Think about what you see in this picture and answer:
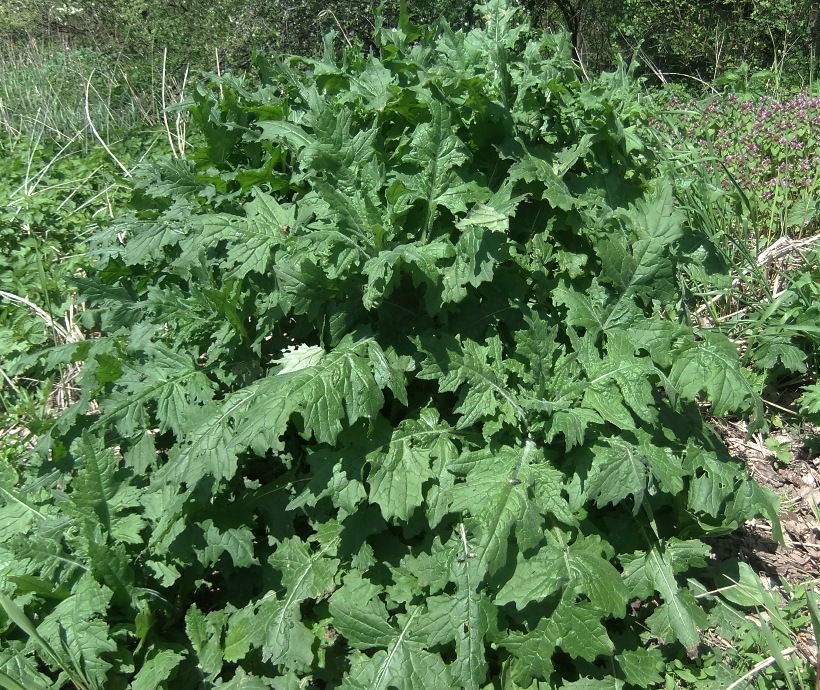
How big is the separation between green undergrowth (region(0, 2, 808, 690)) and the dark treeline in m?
5.28

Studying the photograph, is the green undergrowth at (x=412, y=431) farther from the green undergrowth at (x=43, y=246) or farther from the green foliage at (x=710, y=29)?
the green foliage at (x=710, y=29)

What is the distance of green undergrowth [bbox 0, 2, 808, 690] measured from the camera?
2.14 metres

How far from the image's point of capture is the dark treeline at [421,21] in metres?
7.81

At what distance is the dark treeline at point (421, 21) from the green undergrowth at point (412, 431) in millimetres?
5276

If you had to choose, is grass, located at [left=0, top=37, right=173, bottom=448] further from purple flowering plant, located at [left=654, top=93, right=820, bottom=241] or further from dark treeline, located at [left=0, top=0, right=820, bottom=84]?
purple flowering plant, located at [left=654, top=93, right=820, bottom=241]

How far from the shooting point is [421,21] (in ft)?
25.3

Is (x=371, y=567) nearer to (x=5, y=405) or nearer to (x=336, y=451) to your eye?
(x=336, y=451)

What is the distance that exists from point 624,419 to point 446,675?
0.90m

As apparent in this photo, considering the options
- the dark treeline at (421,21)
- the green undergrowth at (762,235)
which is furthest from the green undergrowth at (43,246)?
the green undergrowth at (762,235)

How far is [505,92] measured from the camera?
245 cm

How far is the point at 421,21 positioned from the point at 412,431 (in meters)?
6.53

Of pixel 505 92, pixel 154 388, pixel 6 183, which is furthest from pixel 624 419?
pixel 6 183

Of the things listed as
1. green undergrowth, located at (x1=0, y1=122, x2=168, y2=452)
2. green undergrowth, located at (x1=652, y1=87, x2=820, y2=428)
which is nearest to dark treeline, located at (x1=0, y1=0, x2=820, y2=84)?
green undergrowth, located at (x1=0, y1=122, x2=168, y2=452)

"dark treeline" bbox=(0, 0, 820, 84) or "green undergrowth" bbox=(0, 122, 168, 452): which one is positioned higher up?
"dark treeline" bbox=(0, 0, 820, 84)
